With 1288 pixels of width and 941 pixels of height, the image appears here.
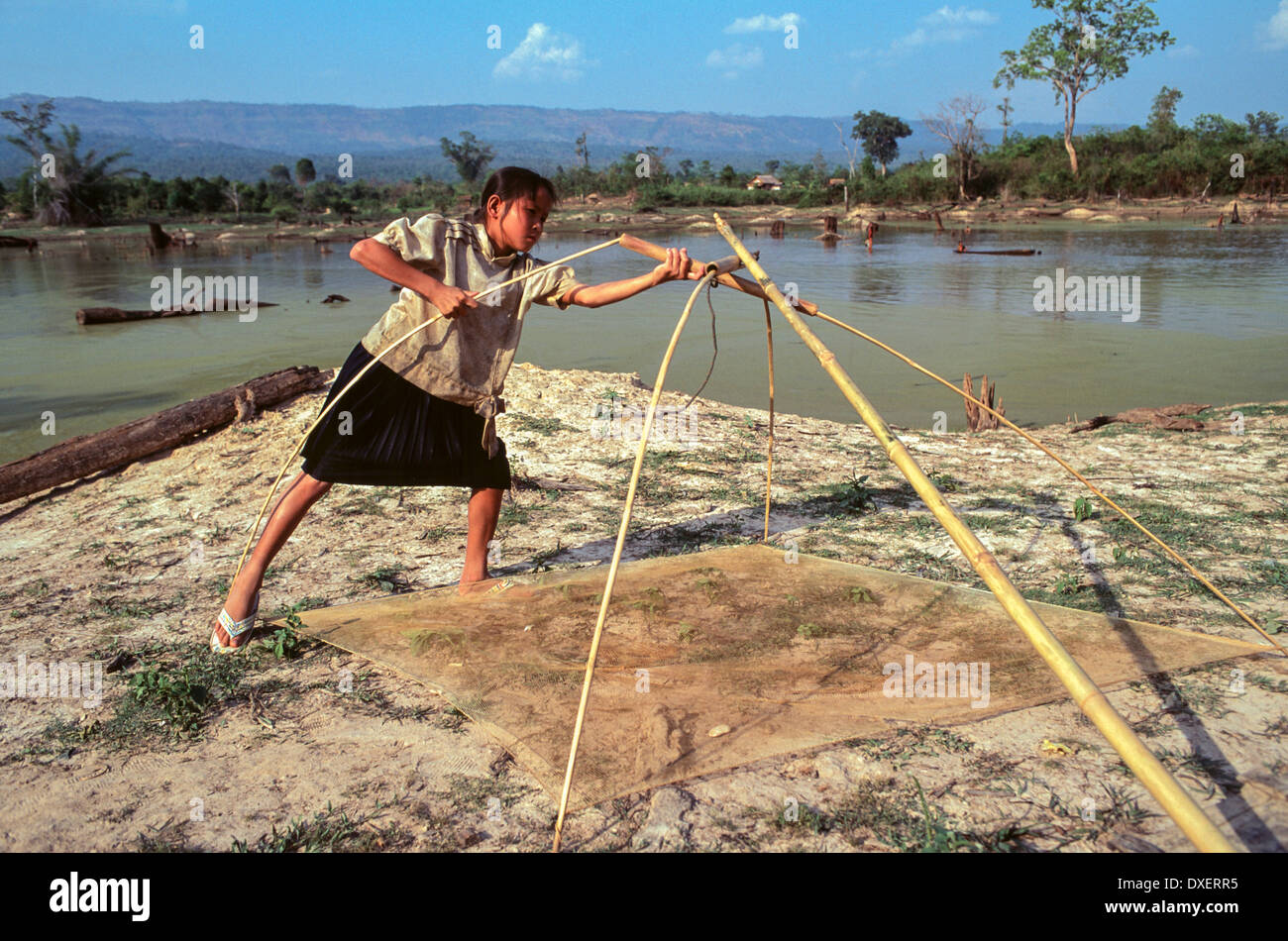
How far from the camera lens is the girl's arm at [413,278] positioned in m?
2.40

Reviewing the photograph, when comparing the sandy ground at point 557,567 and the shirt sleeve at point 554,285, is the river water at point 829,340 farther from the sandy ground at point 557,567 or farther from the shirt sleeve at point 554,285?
the shirt sleeve at point 554,285

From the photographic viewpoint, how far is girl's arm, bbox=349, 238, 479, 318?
7.89 feet

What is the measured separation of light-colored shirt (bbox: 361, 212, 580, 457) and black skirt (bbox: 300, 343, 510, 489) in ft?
0.20

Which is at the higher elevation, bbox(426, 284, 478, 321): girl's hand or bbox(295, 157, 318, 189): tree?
bbox(295, 157, 318, 189): tree

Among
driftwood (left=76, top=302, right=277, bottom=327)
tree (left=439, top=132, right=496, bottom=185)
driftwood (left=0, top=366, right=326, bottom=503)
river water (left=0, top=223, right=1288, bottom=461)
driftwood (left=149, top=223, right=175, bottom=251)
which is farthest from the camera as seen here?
tree (left=439, top=132, right=496, bottom=185)

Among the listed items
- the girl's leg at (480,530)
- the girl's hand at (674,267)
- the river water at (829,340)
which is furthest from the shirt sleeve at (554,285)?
the river water at (829,340)

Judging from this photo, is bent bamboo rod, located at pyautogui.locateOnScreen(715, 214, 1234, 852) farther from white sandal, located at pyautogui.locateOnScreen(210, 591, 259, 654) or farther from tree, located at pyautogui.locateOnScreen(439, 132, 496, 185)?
tree, located at pyautogui.locateOnScreen(439, 132, 496, 185)

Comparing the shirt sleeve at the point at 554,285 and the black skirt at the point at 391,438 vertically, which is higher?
the shirt sleeve at the point at 554,285

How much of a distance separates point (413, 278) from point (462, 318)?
9.5 inches

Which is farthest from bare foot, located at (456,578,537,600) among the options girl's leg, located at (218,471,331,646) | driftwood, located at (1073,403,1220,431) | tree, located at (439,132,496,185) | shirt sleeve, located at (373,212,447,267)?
tree, located at (439,132,496,185)

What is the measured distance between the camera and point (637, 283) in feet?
8.27

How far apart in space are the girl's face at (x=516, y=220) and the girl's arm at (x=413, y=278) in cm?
28

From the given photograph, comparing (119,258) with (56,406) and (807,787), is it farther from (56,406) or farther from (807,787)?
(807,787)
